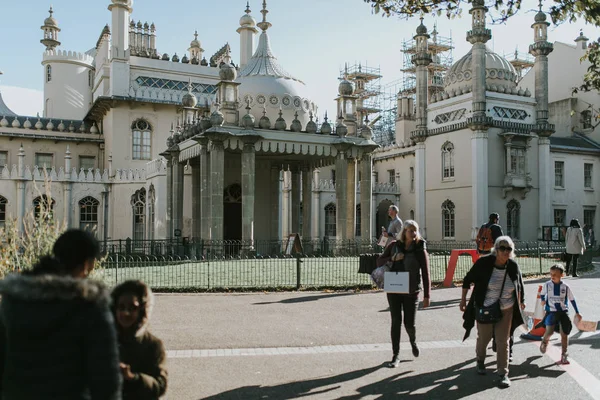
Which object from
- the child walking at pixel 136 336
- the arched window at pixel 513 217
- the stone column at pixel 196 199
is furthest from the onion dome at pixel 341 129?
the child walking at pixel 136 336

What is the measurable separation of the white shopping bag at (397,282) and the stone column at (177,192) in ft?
64.9

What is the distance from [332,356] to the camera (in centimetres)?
836

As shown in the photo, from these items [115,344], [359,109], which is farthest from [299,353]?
[359,109]

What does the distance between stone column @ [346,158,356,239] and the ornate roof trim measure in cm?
473

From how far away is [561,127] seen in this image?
1793 inches

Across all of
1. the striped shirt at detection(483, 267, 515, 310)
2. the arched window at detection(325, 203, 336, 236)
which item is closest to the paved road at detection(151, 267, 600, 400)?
the striped shirt at detection(483, 267, 515, 310)

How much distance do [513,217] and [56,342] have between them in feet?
122

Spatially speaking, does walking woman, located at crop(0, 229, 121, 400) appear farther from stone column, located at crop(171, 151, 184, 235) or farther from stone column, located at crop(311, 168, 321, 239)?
stone column, located at crop(311, 168, 321, 239)

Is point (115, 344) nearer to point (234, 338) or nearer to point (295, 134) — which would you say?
point (234, 338)

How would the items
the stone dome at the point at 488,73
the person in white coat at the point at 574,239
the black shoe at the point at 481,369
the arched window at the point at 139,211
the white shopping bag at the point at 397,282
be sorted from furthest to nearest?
the stone dome at the point at 488,73, the arched window at the point at 139,211, the person in white coat at the point at 574,239, the white shopping bag at the point at 397,282, the black shoe at the point at 481,369

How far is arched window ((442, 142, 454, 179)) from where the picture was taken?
37375 millimetres

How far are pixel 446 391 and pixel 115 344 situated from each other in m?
4.84

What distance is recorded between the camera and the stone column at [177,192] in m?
26.4

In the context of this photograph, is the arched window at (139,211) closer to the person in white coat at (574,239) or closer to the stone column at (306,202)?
the stone column at (306,202)
